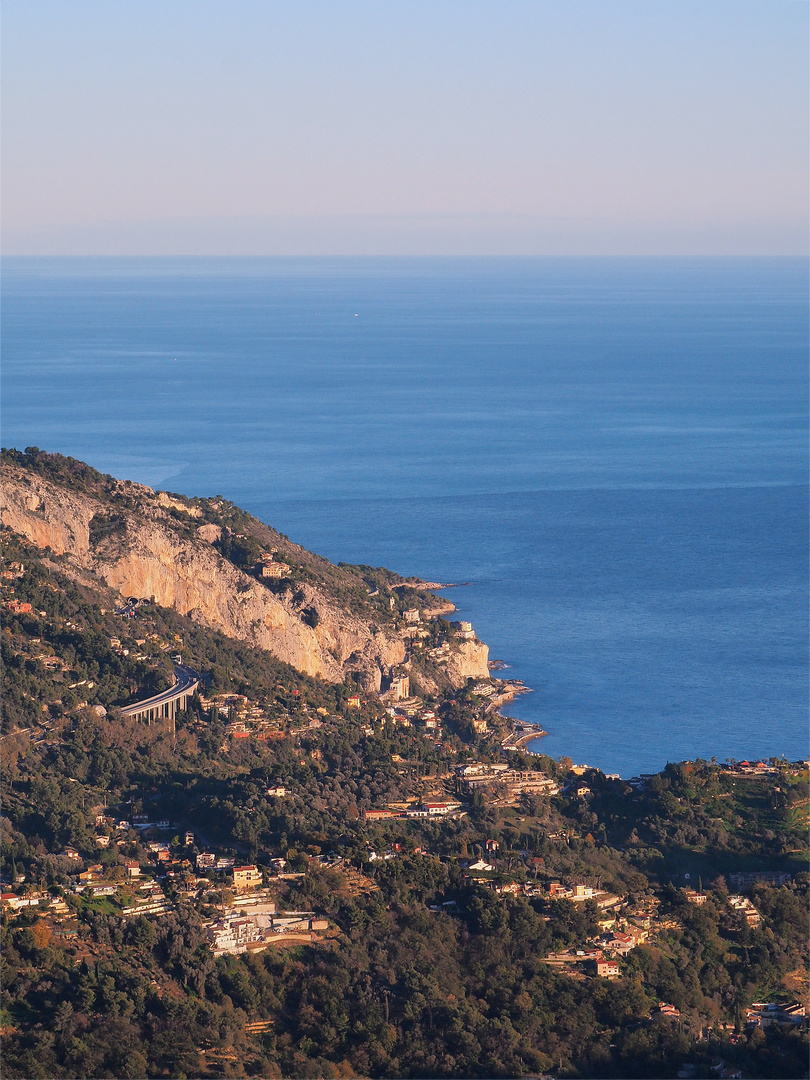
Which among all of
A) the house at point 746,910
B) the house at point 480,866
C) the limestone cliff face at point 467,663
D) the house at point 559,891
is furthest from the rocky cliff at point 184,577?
the house at point 746,910

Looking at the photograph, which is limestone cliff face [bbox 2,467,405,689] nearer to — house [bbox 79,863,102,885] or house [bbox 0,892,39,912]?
house [bbox 79,863,102,885]

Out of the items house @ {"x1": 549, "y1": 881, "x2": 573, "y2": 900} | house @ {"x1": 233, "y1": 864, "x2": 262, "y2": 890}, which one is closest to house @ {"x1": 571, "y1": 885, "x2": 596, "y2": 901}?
house @ {"x1": 549, "y1": 881, "x2": 573, "y2": 900}

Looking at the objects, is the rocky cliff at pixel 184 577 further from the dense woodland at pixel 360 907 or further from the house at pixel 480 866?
the house at pixel 480 866

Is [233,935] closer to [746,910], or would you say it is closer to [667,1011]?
[667,1011]

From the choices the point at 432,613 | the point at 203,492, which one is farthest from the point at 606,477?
the point at 432,613

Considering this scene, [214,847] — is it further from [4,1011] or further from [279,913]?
[4,1011]
